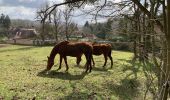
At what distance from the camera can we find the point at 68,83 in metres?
13.9

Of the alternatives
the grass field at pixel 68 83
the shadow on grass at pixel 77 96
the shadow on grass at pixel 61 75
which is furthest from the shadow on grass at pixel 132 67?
the shadow on grass at pixel 77 96

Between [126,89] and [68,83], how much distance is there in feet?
7.98

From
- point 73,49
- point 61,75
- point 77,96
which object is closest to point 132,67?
point 73,49

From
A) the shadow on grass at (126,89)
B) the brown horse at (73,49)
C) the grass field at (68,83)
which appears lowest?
the shadow on grass at (126,89)

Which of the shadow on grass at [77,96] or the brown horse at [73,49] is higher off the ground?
the brown horse at [73,49]

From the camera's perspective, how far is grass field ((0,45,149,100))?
1260 cm

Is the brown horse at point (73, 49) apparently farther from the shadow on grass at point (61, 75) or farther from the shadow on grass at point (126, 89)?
the shadow on grass at point (126, 89)

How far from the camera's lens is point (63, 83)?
13.9 metres

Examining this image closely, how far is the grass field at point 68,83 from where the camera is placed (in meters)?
12.6

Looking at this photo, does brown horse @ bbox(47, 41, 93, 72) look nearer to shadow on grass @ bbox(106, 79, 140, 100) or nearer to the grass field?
the grass field

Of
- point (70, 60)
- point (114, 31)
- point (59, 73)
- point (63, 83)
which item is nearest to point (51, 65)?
point (59, 73)

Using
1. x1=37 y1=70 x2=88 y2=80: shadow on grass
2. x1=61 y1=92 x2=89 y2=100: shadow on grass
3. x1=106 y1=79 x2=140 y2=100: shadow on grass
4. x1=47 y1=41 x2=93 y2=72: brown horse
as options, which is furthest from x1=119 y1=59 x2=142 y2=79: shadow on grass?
x1=61 y1=92 x2=89 y2=100: shadow on grass

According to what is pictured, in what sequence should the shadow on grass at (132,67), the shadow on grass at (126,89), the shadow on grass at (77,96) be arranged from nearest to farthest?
1. the shadow on grass at (77,96)
2. the shadow on grass at (126,89)
3. the shadow on grass at (132,67)

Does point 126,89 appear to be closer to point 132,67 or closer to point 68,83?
point 68,83
